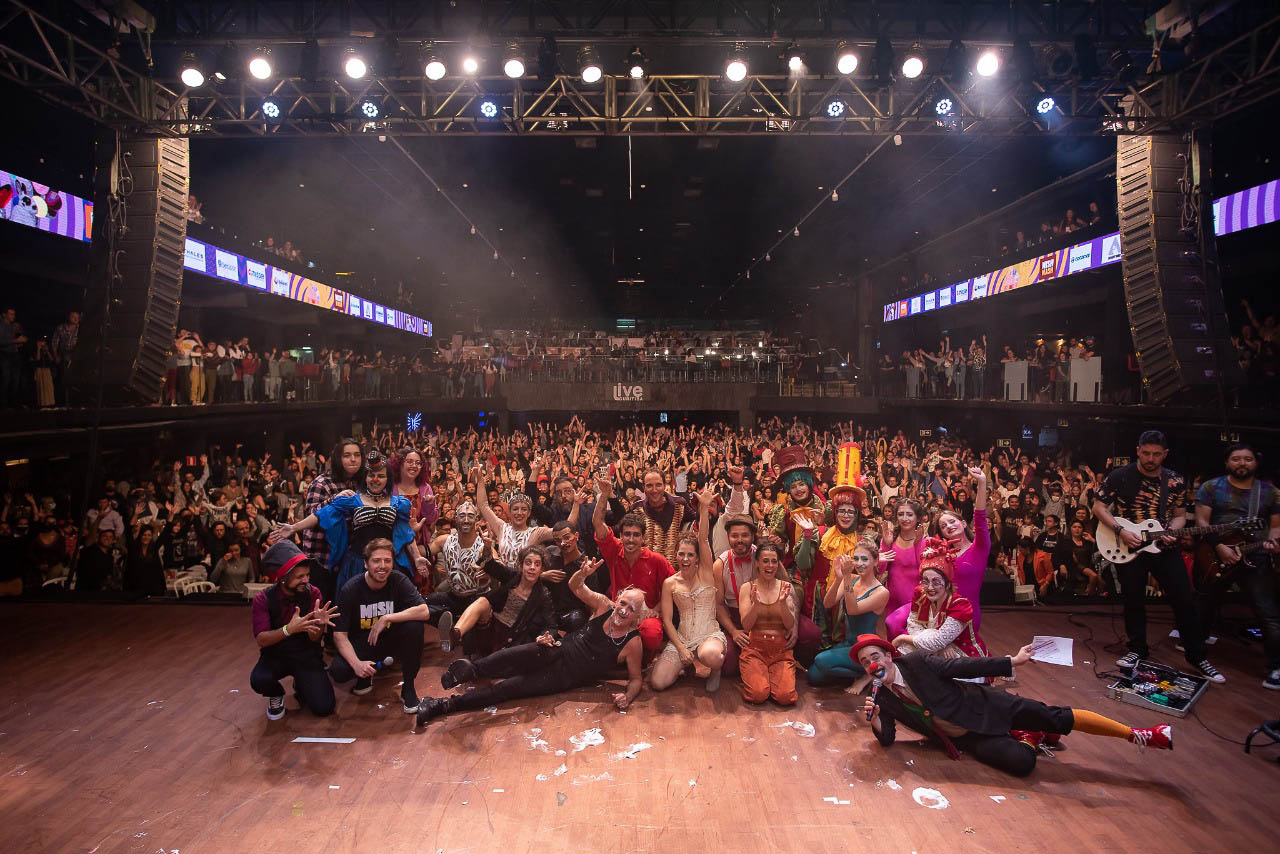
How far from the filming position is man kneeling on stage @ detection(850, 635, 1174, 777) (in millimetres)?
3744

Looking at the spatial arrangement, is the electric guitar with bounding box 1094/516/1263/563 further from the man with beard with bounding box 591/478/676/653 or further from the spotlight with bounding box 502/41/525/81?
the spotlight with bounding box 502/41/525/81

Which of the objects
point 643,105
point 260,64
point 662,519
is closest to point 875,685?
point 662,519

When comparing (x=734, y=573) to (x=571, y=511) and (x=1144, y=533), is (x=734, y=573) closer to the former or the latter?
(x=571, y=511)

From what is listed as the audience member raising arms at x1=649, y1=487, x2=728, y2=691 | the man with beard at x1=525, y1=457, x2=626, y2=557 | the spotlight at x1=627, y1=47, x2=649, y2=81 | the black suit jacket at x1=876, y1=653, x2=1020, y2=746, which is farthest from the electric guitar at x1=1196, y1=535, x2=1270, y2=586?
the spotlight at x1=627, y1=47, x2=649, y2=81

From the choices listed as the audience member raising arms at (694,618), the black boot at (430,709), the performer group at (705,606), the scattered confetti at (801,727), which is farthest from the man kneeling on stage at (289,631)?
the scattered confetti at (801,727)

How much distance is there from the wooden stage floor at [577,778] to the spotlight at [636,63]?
263 inches

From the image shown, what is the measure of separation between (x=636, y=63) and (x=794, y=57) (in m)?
1.84

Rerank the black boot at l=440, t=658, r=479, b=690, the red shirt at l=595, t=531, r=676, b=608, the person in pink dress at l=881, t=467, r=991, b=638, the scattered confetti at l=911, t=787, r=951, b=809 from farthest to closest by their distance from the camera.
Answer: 1. the red shirt at l=595, t=531, r=676, b=608
2. the black boot at l=440, t=658, r=479, b=690
3. the person in pink dress at l=881, t=467, r=991, b=638
4. the scattered confetti at l=911, t=787, r=951, b=809

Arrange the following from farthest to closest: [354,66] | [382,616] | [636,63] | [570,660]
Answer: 1. [354,66]
2. [636,63]
3. [570,660]
4. [382,616]

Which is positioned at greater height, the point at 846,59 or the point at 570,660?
the point at 846,59

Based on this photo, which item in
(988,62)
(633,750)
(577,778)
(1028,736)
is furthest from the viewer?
(988,62)

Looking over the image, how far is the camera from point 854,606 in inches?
182

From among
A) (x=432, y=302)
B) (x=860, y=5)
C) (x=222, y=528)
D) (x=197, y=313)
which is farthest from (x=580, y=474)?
(x=432, y=302)

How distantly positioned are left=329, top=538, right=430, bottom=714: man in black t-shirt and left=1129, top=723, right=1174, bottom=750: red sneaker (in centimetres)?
428
